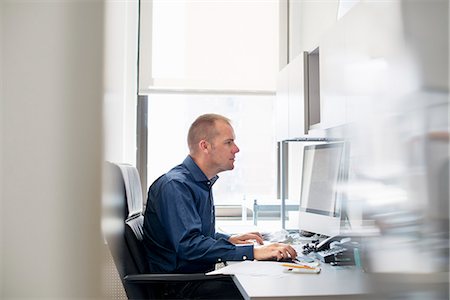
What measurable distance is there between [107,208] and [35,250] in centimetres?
4

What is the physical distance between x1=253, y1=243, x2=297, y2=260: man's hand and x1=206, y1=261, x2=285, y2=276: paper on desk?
0.07 ft

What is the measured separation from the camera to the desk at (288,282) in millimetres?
932

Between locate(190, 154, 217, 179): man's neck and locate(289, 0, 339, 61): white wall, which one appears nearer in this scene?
locate(190, 154, 217, 179): man's neck

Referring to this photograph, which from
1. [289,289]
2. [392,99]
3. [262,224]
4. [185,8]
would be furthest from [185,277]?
[185,8]

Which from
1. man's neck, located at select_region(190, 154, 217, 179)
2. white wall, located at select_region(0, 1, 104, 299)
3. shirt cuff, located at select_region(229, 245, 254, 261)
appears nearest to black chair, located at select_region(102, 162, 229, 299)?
shirt cuff, located at select_region(229, 245, 254, 261)

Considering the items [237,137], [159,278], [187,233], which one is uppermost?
[237,137]

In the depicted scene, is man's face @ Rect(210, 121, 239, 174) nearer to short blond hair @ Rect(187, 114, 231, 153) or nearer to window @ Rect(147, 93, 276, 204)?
short blond hair @ Rect(187, 114, 231, 153)

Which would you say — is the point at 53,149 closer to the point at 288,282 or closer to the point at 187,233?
the point at 288,282

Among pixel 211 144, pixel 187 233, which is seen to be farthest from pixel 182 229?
pixel 211 144

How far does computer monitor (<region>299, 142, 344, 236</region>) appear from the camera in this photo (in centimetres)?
148

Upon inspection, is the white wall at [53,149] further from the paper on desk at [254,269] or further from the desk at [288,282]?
the paper on desk at [254,269]

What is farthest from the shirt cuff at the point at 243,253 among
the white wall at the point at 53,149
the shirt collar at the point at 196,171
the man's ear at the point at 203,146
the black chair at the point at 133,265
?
the white wall at the point at 53,149

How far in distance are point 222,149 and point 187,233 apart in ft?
1.29

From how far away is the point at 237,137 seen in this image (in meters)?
2.64
